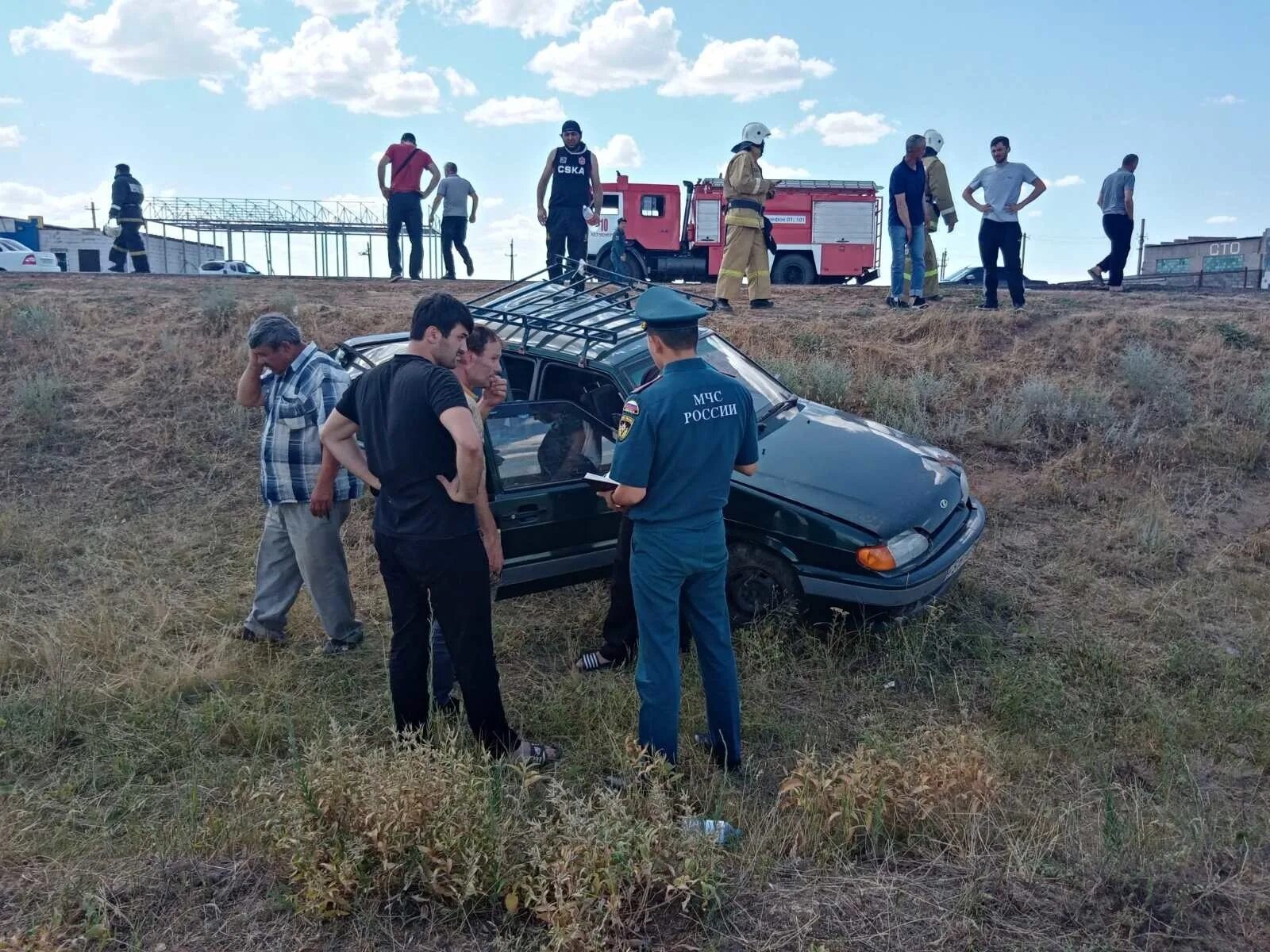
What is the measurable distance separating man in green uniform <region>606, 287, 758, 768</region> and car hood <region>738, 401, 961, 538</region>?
123cm

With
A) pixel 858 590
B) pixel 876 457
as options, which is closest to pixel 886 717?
pixel 858 590

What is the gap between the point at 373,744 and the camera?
4.07 m

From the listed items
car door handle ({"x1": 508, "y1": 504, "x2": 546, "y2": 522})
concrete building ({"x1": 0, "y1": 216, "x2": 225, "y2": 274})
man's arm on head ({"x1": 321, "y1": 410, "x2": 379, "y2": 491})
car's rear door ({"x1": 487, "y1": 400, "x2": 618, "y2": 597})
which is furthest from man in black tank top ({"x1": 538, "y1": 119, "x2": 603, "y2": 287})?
concrete building ({"x1": 0, "y1": 216, "x2": 225, "y2": 274})

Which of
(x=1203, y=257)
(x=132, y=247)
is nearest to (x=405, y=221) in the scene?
(x=132, y=247)

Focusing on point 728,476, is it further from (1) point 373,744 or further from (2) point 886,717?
(1) point 373,744

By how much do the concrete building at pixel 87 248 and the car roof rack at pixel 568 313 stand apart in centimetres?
3321

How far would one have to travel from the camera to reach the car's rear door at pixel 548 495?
481 centimetres

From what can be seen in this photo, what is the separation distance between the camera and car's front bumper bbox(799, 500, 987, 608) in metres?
4.43

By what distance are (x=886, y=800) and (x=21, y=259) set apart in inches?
997

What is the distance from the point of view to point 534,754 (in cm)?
374

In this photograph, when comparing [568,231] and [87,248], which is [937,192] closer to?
[568,231]

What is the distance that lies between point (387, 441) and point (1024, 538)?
455 cm

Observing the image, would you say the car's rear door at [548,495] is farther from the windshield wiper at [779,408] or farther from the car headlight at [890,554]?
the car headlight at [890,554]

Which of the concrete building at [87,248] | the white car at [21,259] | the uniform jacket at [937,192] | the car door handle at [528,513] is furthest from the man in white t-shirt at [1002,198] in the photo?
the concrete building at [87,248]
